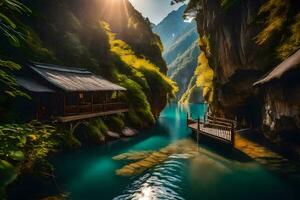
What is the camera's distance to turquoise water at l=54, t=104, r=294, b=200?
13469mm

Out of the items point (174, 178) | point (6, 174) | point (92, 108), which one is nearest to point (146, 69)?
point (92, 108)

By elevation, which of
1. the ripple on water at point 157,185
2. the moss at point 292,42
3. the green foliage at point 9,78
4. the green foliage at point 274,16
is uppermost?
the green foliage at point 274,16

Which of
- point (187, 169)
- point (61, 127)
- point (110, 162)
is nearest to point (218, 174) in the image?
point (187, 169)

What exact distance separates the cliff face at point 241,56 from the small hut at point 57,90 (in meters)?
13.5

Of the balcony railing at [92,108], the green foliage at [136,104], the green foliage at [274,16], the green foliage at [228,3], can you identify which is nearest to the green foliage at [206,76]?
the green foliage at [136,104]

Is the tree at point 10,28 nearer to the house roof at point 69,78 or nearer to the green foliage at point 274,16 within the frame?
the house roof at point 69,78

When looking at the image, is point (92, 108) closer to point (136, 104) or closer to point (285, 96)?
point (136, 104)

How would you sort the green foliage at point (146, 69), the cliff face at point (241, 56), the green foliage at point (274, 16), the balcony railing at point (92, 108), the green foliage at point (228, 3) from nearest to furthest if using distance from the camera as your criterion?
the green foliage at point (274, 16) < the cliff face at point (241, 56) < the balcony railing at point (92, 108) < the green foliage at point (228, 3) < the green foliage at point (146, 69)

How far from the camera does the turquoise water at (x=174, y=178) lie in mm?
13469

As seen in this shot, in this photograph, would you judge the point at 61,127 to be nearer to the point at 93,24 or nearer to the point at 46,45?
the point at 46,45

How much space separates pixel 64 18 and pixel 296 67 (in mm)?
29292

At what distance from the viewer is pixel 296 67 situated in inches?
612

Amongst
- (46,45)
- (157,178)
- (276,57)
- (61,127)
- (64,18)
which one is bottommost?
(157,178)

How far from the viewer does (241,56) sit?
2594cm
